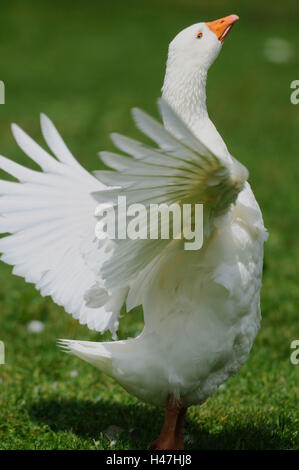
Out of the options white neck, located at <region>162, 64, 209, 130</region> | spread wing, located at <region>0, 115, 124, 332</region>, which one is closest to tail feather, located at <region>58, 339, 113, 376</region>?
spread wing, located at <region>0, 115, 124, 332</region>

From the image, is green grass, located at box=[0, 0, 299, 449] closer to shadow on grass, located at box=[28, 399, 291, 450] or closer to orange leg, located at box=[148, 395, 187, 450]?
shadow on grass, located at box=[28, 399, 291, 450]

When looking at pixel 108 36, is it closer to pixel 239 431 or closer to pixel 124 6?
pixel 124 6

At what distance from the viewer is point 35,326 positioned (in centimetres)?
542

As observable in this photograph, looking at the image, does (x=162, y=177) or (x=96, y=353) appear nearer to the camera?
Answer: (x=162, y=177)

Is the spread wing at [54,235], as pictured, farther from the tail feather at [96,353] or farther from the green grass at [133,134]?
the green grass at [133,134]

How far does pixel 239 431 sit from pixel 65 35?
48.8 feet

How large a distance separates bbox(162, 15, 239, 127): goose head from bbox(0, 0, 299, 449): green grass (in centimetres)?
174

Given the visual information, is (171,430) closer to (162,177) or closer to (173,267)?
(173,267)

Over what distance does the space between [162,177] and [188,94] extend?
2.51 feet

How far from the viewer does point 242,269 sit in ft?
10.7

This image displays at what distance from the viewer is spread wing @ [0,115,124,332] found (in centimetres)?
351

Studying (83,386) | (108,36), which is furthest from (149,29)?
(83,386)

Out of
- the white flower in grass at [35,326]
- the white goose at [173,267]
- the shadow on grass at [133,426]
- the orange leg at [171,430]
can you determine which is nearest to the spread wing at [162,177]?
the white goose at [173,267]

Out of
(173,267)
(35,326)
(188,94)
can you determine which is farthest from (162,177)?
(35,326)
